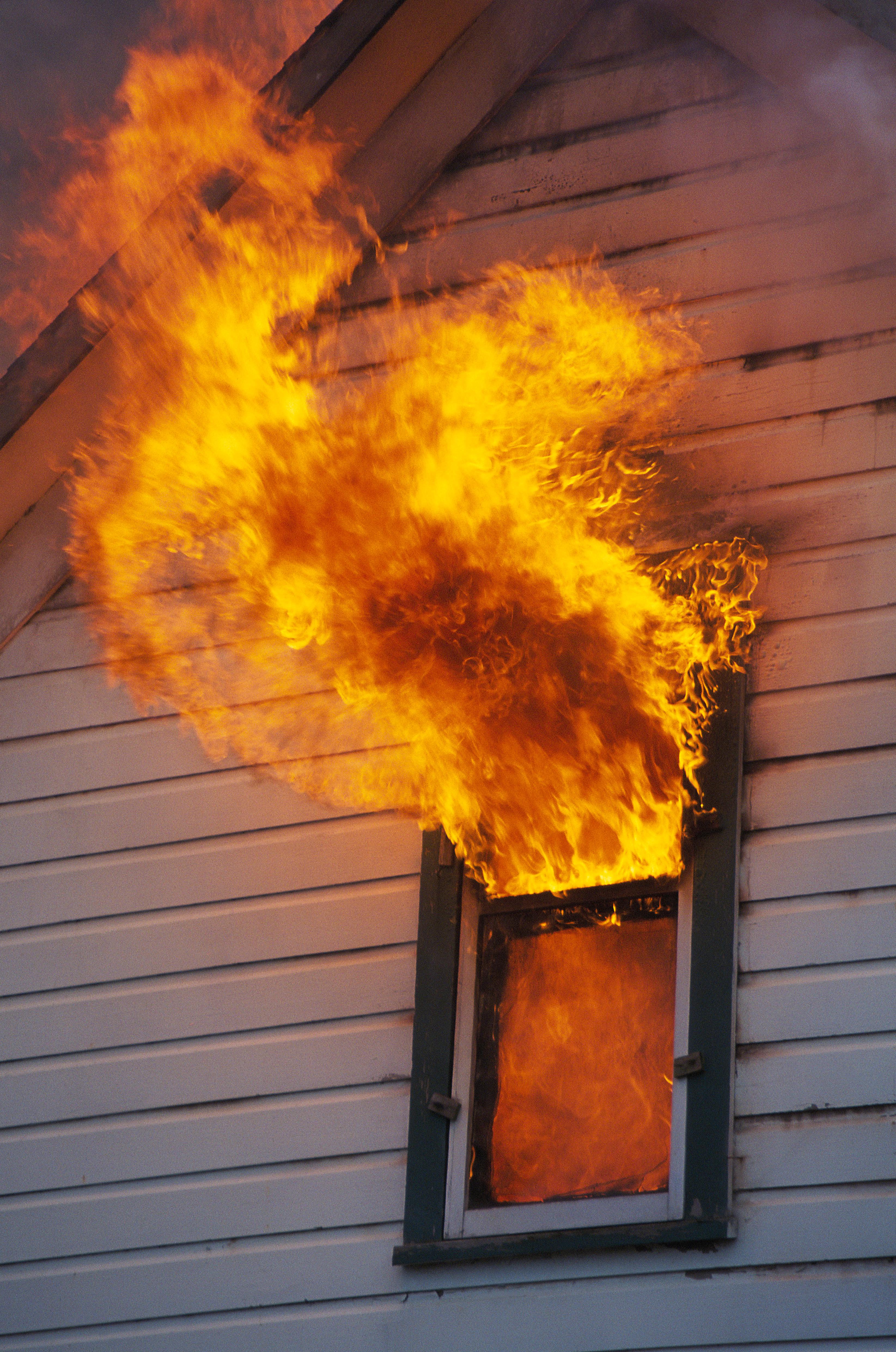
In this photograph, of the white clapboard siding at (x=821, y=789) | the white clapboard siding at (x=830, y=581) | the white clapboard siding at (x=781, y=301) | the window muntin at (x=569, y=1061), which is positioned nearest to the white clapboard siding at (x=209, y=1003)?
the window muntin at (x=569, y=1061)

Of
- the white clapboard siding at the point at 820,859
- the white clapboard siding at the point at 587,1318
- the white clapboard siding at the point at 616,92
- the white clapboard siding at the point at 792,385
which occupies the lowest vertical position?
the white clapboard siding at the point at 587,1318

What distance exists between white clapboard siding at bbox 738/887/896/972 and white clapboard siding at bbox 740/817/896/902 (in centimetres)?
3

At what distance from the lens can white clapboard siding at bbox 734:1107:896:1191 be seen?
3895 mm

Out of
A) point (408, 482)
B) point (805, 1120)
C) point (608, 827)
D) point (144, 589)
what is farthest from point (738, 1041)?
point (144, 589)

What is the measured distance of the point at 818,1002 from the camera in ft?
13.5

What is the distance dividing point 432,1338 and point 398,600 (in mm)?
2309

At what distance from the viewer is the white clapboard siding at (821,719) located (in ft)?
14.5

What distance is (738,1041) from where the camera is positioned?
4180mm

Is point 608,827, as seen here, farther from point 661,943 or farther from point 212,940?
point 212,940

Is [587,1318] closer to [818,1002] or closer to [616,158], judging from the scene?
[818,1002]

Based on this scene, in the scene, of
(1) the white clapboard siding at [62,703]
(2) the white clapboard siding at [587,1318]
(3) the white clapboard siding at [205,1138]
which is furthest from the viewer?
(1) the white clapboard siding at [62,703]

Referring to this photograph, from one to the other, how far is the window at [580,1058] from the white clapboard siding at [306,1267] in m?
0.09

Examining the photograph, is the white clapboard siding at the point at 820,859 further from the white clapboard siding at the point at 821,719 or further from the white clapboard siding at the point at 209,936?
the white clapboard siding at the point at 209,936

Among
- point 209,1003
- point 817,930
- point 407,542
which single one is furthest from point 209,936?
point 817,930
